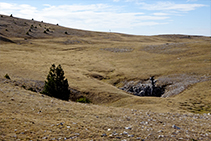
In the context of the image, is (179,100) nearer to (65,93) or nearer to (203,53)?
(65,93)

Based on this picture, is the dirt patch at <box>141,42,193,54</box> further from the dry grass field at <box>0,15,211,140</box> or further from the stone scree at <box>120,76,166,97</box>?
the stone scree at <box>120,76,166,97</box>

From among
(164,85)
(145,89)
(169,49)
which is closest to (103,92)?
(145,89)

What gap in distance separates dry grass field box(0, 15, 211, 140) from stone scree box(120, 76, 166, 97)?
119 centimetres

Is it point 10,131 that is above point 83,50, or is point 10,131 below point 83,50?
below

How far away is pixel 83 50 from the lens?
59.5 meters

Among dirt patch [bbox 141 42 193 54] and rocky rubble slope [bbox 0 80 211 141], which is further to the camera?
dirt patch [bbox 141 42 193 54]

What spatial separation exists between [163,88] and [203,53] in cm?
2069

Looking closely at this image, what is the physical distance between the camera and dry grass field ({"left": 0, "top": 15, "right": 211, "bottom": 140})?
9398 millimetres

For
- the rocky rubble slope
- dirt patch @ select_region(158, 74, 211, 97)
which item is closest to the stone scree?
dirt patch @ select_region(158, 74, 211, 97)

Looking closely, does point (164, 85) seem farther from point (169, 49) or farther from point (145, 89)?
point (169, 49)

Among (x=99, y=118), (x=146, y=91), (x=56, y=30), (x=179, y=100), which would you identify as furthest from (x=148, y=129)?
(x=56, y=30)

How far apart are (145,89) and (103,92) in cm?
899

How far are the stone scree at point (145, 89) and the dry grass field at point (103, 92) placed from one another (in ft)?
3.91

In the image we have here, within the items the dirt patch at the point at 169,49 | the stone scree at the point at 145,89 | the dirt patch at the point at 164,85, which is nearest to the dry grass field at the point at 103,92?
the dirt patch at the point at 169,49
